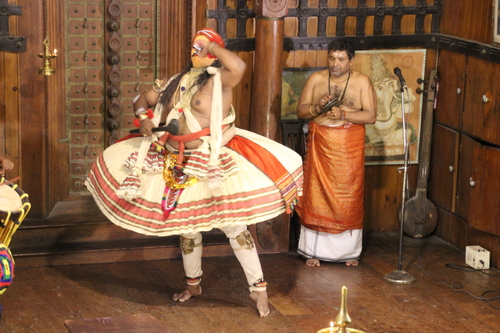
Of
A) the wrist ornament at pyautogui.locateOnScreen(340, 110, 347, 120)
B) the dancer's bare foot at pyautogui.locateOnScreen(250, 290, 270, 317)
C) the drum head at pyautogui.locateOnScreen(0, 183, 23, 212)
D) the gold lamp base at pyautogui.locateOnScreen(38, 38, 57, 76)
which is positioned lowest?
the dancer's bare foot at pyautogui.locateOnScreen(250, 290, 270, 317)

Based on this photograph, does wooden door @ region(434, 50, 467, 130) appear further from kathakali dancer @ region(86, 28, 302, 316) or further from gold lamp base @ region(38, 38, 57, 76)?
gold lamp base @ region(38, 38, 57, 76)

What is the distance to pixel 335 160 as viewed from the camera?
22.7ft

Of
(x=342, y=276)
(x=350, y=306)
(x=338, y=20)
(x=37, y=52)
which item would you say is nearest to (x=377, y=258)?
(x=342, y=276)

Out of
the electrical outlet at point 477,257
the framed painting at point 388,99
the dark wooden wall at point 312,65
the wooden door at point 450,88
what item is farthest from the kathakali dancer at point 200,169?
the wooden door at point 450,88

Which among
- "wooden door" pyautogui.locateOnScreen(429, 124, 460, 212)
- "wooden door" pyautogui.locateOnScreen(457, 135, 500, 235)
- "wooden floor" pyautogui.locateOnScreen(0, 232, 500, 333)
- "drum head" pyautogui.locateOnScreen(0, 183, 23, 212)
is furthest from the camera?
"wooden door" pyautogui.locateOnScreen(429, 124, 460, 212)

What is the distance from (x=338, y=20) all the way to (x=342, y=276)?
2157mm

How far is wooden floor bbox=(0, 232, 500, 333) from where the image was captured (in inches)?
232

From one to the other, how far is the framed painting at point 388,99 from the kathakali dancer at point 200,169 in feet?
5.07

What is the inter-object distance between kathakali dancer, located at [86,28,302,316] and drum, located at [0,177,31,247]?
2.65 feet

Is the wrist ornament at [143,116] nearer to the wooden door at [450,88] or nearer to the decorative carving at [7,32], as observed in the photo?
the decorative carving at [7,32]

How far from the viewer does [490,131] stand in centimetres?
685

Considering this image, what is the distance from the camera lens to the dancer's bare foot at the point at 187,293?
245 inches

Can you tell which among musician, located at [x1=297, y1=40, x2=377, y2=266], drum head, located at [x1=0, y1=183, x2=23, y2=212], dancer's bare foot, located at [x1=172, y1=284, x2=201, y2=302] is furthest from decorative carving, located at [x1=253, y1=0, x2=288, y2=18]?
drum head, located at [x1=0, y1=183, x2=23, y2=212]

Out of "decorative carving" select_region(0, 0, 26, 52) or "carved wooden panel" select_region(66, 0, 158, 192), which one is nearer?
"decorative carving" select_region(0, 0, 26, 52)
